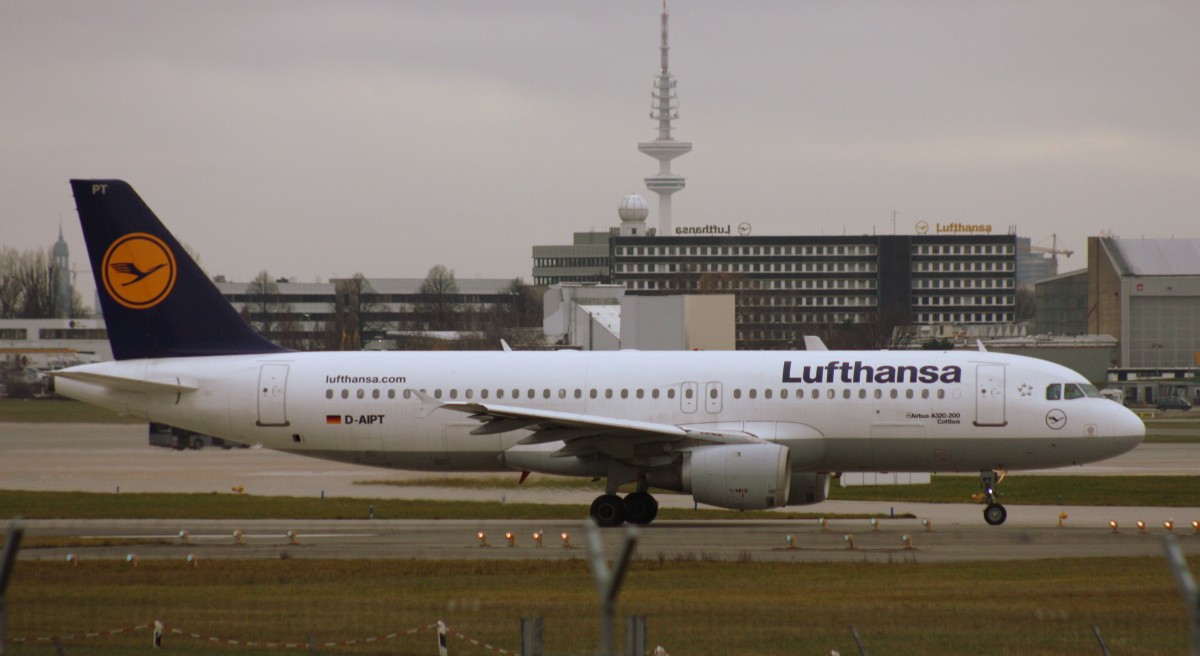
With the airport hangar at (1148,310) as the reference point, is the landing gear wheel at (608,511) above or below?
below

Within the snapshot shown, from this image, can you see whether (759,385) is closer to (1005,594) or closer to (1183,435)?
(1005,594)

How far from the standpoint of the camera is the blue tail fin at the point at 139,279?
3222 centimetres

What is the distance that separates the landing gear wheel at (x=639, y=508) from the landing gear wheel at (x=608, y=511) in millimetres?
276

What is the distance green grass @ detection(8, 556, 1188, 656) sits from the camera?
14.3 meters

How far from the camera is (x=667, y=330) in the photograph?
77.9 metres

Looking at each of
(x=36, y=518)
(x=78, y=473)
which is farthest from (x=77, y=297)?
(x=36, y=518)

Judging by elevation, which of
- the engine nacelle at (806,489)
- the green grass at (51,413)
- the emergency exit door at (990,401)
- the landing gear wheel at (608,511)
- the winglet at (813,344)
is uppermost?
the winglet at (813,344)

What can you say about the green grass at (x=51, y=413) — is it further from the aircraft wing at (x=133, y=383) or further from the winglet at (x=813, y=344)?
the winglet at (x=813, y=344)

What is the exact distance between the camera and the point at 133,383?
104 ft

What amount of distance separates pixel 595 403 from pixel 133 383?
34.5 ft

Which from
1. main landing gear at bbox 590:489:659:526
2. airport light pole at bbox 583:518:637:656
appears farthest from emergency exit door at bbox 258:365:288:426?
airport light pole at bbox 583:518:637:656

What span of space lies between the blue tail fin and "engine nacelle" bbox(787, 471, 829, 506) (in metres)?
13.2

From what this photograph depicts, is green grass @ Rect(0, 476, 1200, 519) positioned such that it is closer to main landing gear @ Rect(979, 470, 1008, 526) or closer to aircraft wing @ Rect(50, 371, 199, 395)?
aircraft wing @ Rect(50, 371, 199, 395)

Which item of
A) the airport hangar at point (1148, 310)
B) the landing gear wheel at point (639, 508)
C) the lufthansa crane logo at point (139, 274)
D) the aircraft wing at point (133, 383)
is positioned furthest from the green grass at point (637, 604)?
the airport hangar at point (1148, 310)
